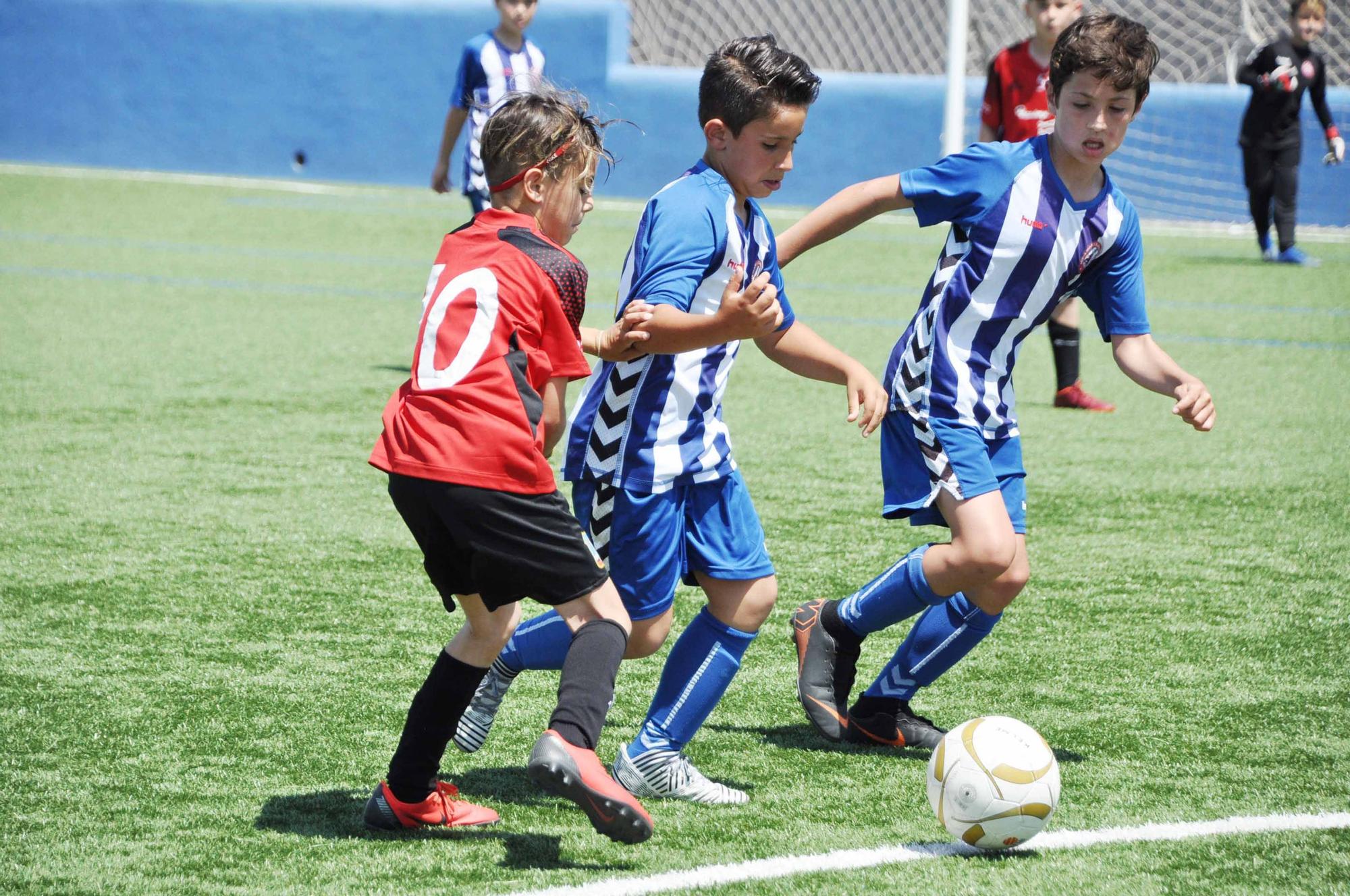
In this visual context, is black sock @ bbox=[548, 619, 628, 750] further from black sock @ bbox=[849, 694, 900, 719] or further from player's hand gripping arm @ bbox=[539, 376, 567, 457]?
black sock @ bbox=[849, 694, 900, 719]

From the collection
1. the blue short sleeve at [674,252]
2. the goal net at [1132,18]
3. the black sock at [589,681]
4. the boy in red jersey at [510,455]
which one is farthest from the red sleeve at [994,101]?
the goal net at [1132,18]

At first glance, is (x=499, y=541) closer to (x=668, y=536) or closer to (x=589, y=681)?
(x=589, y=681)

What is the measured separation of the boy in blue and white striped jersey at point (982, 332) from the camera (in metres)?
3.28

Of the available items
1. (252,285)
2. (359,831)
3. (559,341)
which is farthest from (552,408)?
(252,285)

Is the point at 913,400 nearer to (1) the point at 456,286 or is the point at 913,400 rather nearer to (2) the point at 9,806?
(1) the point at 456,286

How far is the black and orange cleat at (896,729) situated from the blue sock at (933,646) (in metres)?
0.04

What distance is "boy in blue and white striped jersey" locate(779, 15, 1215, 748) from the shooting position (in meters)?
3.28

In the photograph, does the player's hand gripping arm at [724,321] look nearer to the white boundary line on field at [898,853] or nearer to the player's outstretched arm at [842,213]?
the player's outstretched arm at [842,213]

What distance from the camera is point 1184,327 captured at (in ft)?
33.8

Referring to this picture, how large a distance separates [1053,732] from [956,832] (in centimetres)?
77

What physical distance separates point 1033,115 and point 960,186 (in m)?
4.51

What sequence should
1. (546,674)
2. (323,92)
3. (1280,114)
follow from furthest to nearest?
(323,92) → (1280,114) → (546,674)

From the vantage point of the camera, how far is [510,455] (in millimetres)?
2588

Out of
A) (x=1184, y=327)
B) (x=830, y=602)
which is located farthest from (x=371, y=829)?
(x=1184, y=327)
